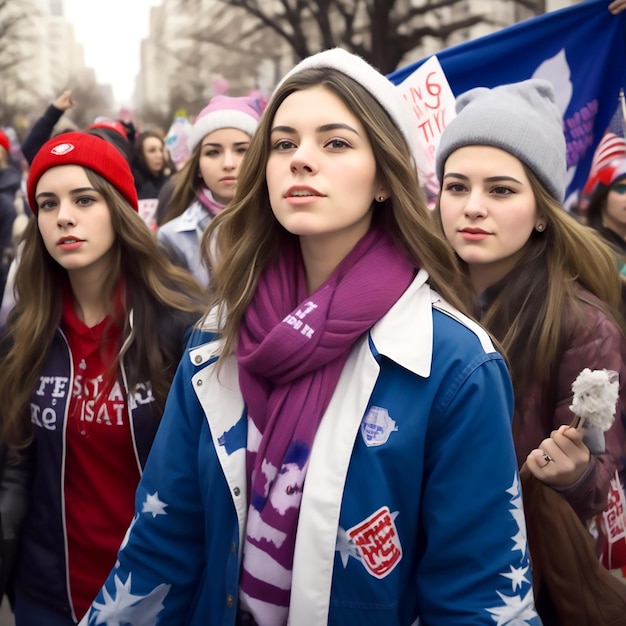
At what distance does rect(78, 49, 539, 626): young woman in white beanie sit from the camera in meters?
1.95

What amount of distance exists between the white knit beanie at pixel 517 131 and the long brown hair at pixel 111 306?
3.69 ft

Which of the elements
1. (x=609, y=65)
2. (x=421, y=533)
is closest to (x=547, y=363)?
(x=421, y=533)

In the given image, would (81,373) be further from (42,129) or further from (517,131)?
(42,129)

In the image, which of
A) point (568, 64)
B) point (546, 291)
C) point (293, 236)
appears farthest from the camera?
point (568, 64)

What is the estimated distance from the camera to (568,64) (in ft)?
14.8

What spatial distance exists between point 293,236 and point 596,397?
36.9 inches

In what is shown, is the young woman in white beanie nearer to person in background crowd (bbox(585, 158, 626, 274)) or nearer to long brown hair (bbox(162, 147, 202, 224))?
person in background crowd (bbox(585, 158, 626, 274))

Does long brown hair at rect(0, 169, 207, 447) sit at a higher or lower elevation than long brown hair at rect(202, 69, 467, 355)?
lower

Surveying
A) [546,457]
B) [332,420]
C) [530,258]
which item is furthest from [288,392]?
[530,258]

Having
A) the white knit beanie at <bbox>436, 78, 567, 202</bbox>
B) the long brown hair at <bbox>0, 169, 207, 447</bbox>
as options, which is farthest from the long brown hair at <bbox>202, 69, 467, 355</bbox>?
the white knit beanie at <bbox>436, 78, 567, 202</bbox>

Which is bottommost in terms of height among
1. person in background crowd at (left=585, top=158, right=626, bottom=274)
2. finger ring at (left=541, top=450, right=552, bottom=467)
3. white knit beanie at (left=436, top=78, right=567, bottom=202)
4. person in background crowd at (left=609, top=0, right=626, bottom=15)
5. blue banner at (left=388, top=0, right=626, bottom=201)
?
finger ring at (left=541, top=450, right=552, bottom=467)

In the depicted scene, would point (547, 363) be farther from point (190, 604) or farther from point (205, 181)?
point (205, 181)

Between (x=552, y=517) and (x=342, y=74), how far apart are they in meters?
1.33

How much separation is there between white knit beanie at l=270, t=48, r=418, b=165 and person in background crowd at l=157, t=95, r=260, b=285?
8.71ft
